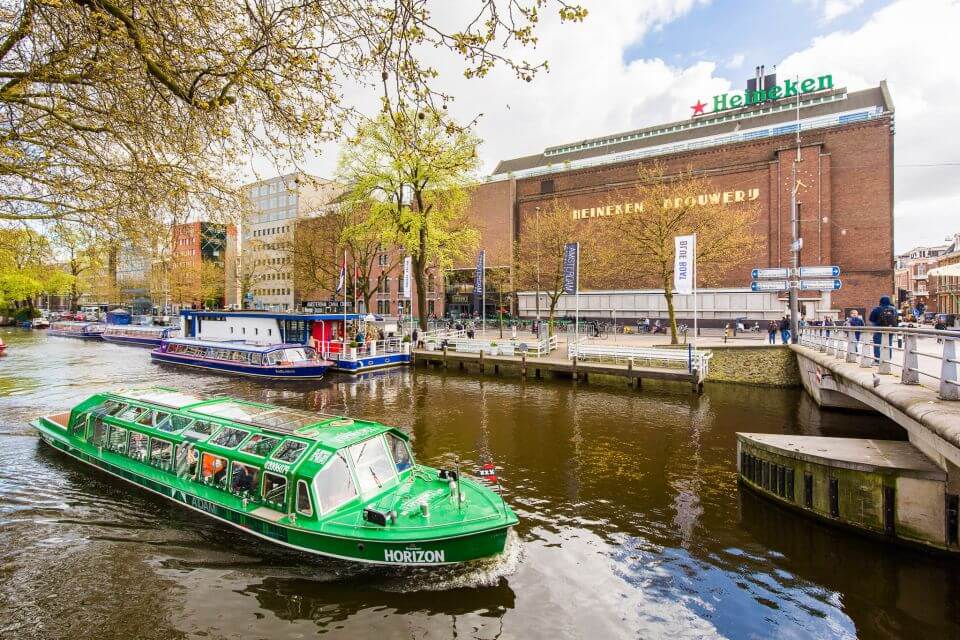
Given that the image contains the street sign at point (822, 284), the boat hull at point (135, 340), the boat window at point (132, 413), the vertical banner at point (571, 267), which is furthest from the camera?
the boat hull at point (135, 340)

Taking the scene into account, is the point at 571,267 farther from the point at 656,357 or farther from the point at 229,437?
the point at 229,437

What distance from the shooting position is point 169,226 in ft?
32.8

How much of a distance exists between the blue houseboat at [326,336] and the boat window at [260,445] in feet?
68.1

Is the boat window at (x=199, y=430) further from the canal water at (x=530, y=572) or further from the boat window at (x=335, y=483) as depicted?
the boat window at (x=335, y=483)

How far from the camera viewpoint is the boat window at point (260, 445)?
31.4ft

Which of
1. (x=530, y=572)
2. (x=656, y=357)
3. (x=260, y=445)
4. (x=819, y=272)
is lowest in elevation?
(x=530, y=572)

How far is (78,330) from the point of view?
5916 cm

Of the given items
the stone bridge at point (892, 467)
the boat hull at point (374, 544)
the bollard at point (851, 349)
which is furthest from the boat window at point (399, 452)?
the bollard at point (851, 349)

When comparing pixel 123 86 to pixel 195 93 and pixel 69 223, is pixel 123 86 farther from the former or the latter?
pixel 69 223

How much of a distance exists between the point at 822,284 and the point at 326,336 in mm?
28482

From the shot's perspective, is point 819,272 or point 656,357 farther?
point 656,357

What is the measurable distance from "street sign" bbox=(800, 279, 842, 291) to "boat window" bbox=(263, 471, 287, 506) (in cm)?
2303

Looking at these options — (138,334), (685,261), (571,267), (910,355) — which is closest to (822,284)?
(685,261)

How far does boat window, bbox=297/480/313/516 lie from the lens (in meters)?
8.55
